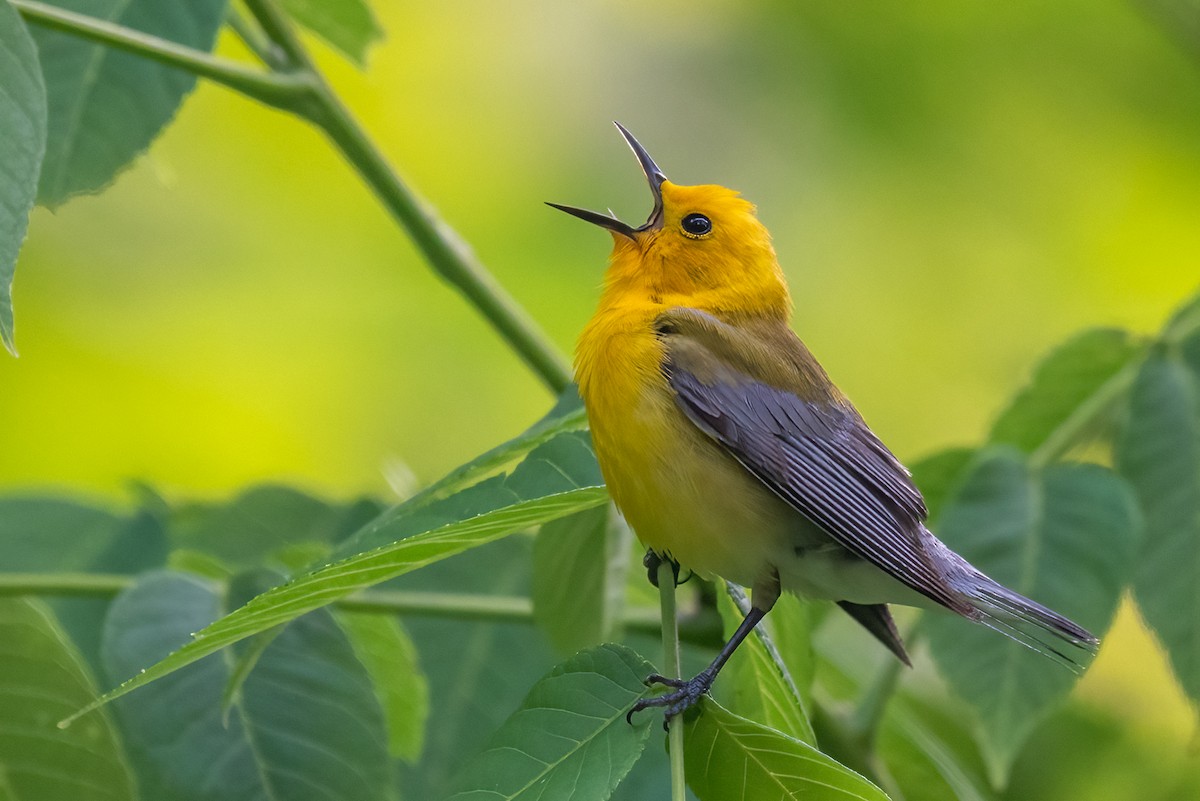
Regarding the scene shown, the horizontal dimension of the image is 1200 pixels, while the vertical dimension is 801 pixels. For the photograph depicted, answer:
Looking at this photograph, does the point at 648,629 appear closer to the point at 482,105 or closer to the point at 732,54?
the point at 482,105

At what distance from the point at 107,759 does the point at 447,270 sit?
4.16 feet

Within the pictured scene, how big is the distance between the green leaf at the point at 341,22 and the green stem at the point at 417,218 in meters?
0.23

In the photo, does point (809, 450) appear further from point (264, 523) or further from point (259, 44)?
point (259, 44)

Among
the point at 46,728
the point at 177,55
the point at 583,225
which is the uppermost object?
the point at 177,55

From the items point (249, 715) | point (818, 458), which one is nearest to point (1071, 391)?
point (818, 458)

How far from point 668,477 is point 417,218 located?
87 cm

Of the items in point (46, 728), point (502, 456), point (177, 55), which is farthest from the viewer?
point (177, 55)

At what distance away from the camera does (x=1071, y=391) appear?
3.24m

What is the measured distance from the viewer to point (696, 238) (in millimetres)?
3557

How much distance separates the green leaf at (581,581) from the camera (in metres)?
Answer: 2.62

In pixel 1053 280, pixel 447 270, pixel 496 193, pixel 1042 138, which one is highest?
pixel 496 193

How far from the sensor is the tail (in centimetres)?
258

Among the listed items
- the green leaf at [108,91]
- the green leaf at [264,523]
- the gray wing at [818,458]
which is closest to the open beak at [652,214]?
the gray wing at [818,458]

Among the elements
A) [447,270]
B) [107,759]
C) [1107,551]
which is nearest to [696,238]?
[447,270]
